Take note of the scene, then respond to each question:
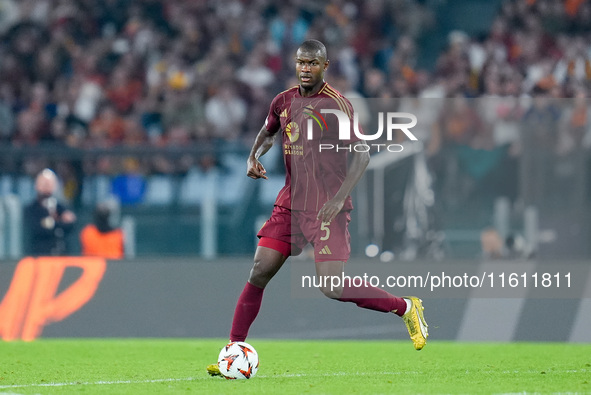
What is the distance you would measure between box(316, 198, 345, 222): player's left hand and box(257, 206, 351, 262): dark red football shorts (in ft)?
0.33

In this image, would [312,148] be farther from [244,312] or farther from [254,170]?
[244,312]

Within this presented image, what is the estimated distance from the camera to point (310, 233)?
6.25 m

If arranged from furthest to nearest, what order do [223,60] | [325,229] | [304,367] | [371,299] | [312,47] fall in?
[223,60] < [304,367] < [371,299] < [325,229] < [312,47]

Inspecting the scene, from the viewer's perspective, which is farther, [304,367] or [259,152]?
[304,367]

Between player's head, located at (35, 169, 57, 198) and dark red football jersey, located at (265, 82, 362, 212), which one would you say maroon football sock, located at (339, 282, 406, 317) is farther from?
player's head, located at (35, 169, 57, 198)

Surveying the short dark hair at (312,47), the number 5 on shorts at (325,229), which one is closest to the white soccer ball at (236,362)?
the number 5 on shorts at (325,229)

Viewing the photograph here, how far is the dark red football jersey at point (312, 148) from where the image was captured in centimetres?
625

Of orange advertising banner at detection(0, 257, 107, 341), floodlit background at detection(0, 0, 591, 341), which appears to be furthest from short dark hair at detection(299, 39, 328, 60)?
orange advertising banner at detection(0, 257, 107, 341)

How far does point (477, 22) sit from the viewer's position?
14.7 m

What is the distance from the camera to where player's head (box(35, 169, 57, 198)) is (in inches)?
385

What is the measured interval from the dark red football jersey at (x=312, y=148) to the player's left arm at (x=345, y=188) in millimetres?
133

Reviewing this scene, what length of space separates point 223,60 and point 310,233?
7.84 metres

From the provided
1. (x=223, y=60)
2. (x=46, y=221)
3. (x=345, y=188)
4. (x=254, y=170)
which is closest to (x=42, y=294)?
(x=46, y=221)

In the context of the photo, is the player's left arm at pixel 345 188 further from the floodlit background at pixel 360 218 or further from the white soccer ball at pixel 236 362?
the floodlit background at pixel 360 218
